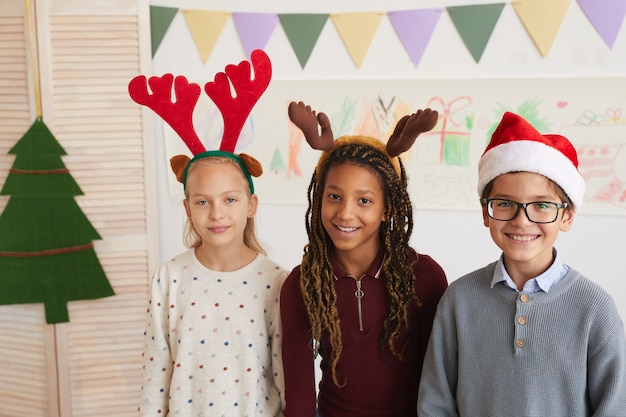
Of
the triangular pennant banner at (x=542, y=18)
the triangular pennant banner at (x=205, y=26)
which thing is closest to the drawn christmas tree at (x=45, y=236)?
the triangular pennant banner at (x=205, y=26)

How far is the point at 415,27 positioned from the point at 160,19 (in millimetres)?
1037

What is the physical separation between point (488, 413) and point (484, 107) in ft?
4.66

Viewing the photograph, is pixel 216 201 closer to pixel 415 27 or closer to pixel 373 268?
pixel 373 268

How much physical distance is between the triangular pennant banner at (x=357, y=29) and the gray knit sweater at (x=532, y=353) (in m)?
1.33

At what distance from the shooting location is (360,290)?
1490 millimetres

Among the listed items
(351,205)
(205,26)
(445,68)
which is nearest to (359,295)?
(351,205)

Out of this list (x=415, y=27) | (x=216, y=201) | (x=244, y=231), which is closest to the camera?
(x=216, y=201)

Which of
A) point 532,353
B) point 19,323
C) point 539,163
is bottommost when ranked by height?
point 19,323

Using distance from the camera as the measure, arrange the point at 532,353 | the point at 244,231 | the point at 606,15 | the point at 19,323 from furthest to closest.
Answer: the point at 19,323, the point at 606,15, the point at 244,231, the point at 532,353

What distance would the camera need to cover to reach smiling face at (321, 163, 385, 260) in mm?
1423

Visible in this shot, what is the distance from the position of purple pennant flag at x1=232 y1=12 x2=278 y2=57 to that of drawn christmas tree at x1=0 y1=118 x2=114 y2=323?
865mm

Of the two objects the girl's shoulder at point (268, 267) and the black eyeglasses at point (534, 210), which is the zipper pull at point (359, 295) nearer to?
the girl's shoulder at point (268, 267)

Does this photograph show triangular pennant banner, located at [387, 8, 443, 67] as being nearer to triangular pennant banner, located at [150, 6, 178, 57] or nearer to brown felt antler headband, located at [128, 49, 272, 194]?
triangular pennant banner, located at [150, 6, 178, 57]

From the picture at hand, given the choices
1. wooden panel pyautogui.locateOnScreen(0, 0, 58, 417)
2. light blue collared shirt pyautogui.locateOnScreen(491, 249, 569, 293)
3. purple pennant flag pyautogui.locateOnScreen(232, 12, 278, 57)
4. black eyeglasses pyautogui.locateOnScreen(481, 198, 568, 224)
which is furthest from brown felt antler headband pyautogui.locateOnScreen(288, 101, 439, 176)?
wooden panel pyautogui.locateOnScreen(0, 0, 58, 417)
